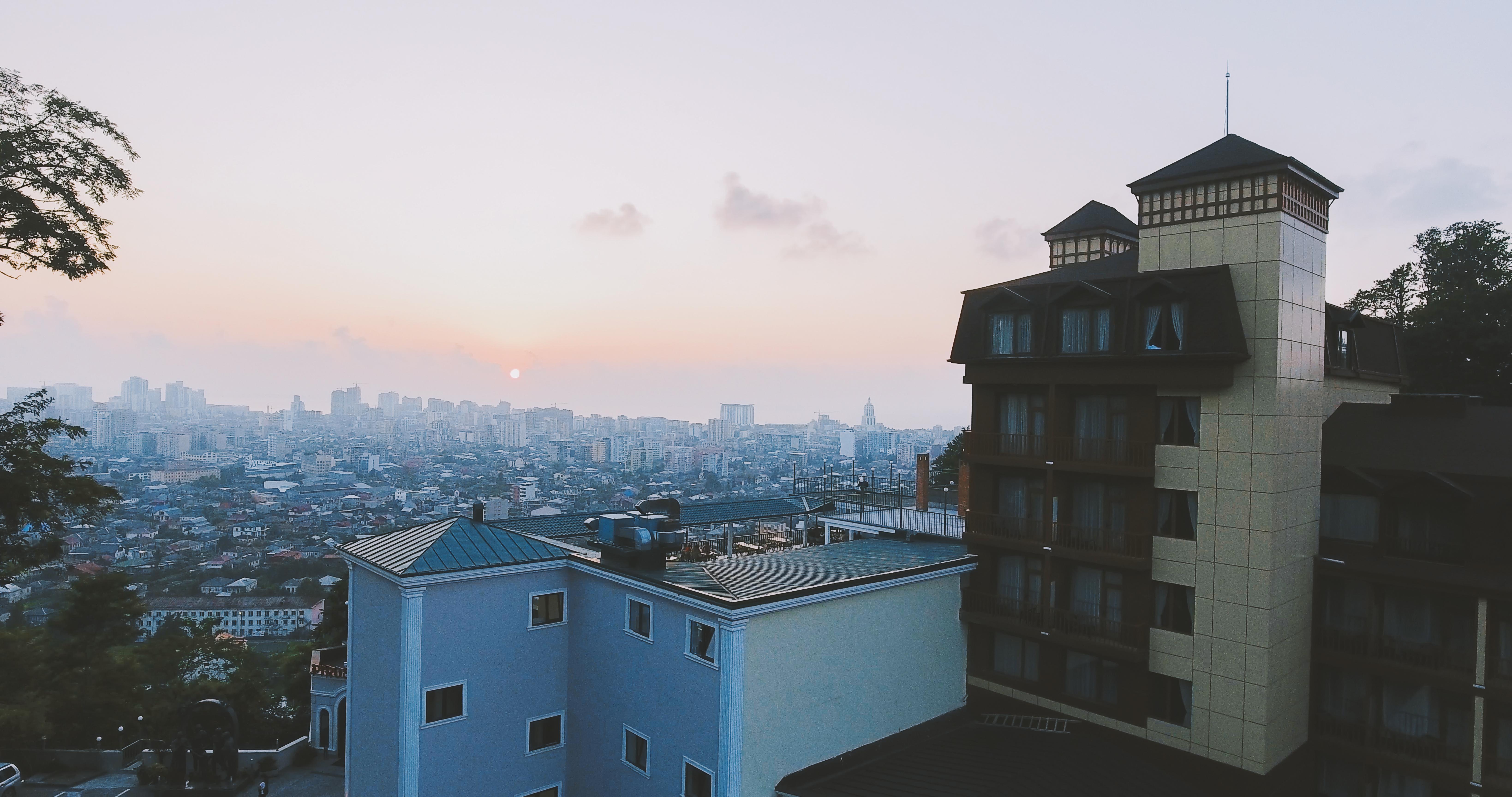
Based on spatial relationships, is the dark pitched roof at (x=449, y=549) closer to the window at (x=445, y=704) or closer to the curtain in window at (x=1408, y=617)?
the window at (x=445, y=704)

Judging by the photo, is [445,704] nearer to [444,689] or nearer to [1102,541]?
[444,689]

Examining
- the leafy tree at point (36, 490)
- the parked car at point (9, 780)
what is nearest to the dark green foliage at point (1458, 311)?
the leafy tree at point (36, 490)

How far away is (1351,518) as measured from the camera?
19.1 metres

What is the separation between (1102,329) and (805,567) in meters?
10.4

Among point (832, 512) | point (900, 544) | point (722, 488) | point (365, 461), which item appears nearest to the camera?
point (900, 544)

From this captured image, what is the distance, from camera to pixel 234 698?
1449 inches

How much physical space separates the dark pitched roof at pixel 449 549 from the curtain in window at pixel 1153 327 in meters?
17.2

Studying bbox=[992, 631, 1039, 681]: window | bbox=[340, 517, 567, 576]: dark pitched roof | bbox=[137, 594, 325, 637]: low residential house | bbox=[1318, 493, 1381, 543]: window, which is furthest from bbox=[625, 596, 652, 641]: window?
bbox=[137, 594, 325, 637]: low residential house

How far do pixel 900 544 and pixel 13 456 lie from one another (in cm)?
2609

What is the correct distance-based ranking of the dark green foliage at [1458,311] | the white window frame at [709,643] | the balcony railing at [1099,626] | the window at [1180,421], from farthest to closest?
the dark green foliage at [1458,311] → the balcony railing at [1099,626] → the window at [1180,421] → the white window frame at [709,643]

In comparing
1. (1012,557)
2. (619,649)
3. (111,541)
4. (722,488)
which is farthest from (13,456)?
(722,488)

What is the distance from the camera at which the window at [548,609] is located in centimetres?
2086

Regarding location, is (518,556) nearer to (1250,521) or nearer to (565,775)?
(565,775)

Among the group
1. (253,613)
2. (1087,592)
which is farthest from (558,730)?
(253,613)
